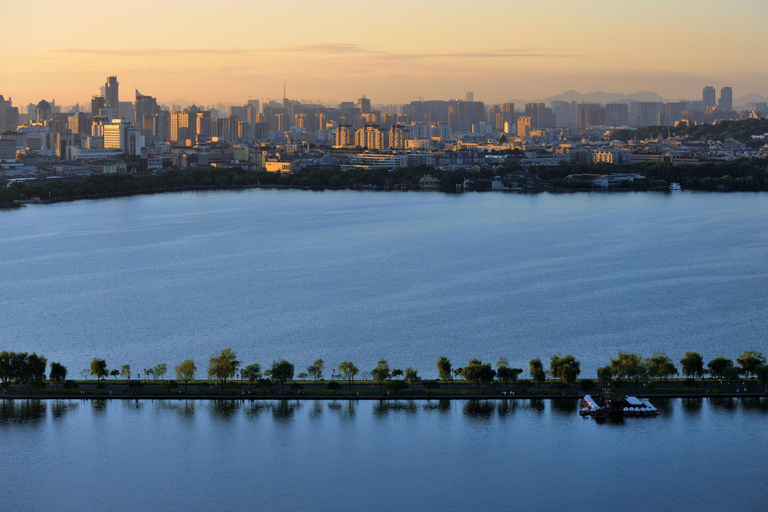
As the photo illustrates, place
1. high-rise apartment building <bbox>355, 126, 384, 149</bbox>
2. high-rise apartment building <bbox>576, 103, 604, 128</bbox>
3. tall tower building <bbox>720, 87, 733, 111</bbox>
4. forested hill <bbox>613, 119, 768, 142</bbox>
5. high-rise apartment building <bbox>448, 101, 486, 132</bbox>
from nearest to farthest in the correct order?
high-rise apartment building <bbox>355, 126, 384, 149</bbox> < forested hill <bbox>613, 119, 768, 142</bbox> < high-rise apartment building <bbox>448, 101, 486, 132</bbox> < high-rise apartment building <bbox>576, 103, 604, 128</bbox> < tall tower building <bbox>720, 87, 733, 111</bbox>

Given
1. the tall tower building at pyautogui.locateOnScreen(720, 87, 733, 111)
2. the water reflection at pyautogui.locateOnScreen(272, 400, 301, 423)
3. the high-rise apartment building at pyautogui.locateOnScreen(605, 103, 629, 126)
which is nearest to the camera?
the water reflection at pyautogui.locateOnScreen(272, 400, 301, 423)

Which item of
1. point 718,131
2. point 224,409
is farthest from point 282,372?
point 718,131

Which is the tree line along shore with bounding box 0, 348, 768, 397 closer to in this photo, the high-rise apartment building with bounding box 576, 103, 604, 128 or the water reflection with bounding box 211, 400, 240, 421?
the water reflection with bounding box 211, 400, 240, 421

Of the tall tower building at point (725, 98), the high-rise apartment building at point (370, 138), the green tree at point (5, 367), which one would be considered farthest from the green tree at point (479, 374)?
the tall tower building at point (725, 98)

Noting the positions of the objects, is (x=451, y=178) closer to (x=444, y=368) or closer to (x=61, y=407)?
(x=444, y=368)

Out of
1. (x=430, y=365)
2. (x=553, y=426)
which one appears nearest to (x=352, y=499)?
(x=553, y=426)

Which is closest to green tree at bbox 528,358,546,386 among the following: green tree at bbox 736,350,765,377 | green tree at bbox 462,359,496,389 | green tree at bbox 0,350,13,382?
green tree at bbox 462,359,496,389
